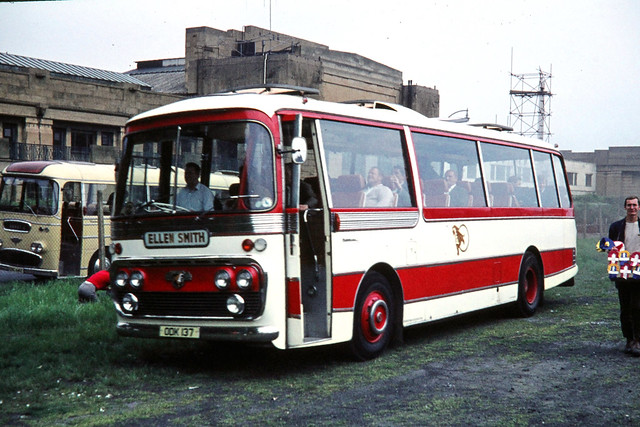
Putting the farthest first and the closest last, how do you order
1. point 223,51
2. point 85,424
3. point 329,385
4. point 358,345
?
point 223,51 → point 358,345 → point 329,385 → point 85,424

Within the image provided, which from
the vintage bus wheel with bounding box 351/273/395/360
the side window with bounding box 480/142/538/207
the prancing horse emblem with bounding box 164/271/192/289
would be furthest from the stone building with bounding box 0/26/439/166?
the prancing horse emblem with bounding box 164/271/192/289

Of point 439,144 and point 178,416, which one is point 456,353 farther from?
point 178,416

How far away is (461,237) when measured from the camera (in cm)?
1166

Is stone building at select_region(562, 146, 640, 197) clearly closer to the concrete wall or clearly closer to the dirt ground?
the concrete wall

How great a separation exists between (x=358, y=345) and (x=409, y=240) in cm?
164

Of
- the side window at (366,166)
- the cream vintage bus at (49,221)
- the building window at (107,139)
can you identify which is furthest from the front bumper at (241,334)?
the building window at (107,139)

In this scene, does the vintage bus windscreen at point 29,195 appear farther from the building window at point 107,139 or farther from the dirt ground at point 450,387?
the building window at point 107,139

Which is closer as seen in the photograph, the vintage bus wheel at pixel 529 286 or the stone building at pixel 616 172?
the vintage bus wheel at pixel 529 286

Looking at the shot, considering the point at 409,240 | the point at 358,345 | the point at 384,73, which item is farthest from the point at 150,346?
the point at 384,73

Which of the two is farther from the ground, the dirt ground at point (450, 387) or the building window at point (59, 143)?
the building window at point (59, 143)

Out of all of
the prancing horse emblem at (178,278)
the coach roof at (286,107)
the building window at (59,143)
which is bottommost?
the prancing horse emblem at (178,278)

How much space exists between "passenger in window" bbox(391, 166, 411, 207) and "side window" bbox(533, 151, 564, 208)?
15.8ft

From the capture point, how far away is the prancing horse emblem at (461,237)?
11517 millimetres

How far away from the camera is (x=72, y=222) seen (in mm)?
18203
